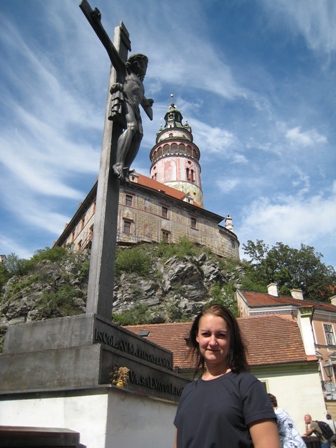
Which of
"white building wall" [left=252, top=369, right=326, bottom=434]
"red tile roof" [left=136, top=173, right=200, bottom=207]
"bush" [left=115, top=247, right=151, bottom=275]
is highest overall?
"red tile roof" [left=136, top=173, right=200, bottom=207]

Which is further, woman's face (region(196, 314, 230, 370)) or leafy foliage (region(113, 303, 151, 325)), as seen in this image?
leafy foliage (region(113, 303, 151, 325))

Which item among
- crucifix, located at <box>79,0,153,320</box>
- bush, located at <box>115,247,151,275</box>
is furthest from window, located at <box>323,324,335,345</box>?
crucifix, located at <box>79,0,153,320</box>

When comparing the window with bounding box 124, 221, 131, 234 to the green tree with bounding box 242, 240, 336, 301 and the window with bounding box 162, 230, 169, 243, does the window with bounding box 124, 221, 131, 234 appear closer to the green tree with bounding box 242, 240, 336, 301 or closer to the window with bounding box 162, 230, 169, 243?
the window with bounding box 162, 230, 169, 243

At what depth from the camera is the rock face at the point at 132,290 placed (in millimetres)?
31453

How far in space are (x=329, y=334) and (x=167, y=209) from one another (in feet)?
81.9

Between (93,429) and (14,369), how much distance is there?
Answer: 126 centimetres

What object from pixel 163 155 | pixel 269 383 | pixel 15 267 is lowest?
pixel 269 383

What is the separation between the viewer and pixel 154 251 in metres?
43.0

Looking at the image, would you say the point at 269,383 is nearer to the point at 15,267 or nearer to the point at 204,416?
the point at 204,416

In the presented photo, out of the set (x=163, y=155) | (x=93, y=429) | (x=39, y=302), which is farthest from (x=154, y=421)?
(x=163, y=155)

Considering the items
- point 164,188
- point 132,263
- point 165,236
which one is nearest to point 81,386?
point 132,263

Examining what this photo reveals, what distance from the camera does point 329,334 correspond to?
99.1 feet

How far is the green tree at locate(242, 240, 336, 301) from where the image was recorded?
1783 inches

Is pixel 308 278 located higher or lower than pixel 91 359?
higher
